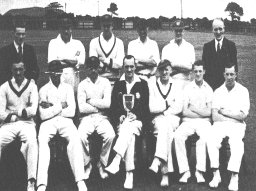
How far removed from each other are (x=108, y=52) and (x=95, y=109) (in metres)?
→ 1.32

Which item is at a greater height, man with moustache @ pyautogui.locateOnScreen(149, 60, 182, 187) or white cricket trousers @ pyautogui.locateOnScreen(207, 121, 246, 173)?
man with moustache @ pyautogui.locateOnScreen(149, 60, 182, 187)

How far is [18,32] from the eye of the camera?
7.21 meters

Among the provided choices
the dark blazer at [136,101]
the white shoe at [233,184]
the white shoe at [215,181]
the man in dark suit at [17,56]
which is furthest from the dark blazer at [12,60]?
the white shoe at [233,184]

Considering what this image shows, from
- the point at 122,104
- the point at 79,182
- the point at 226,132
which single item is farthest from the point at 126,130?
the point at 226,132

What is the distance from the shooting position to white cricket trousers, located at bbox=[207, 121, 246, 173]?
19.6 feet

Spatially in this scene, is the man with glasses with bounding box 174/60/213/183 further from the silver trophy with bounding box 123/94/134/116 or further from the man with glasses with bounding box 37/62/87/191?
the man with glasses with bounding box 37/62/87/191

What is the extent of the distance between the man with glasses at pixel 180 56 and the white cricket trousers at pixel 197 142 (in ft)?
3.69

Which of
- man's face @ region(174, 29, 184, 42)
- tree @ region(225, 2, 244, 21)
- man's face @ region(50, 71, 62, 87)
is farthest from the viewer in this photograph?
tree @ region(225, 2, 244, 21)

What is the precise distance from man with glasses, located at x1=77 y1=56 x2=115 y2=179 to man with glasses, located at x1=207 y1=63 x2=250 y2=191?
1.68 m

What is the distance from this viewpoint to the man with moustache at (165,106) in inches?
249

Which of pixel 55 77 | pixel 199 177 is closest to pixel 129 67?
pixel 55 77

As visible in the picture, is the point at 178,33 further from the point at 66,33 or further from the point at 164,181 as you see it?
the point at 164,181

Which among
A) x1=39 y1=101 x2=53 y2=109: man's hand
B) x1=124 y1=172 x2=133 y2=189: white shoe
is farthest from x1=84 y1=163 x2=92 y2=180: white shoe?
x1=39 y1=101 x2=53 y2=109: man's hand

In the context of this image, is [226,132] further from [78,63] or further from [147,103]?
[78,63]
